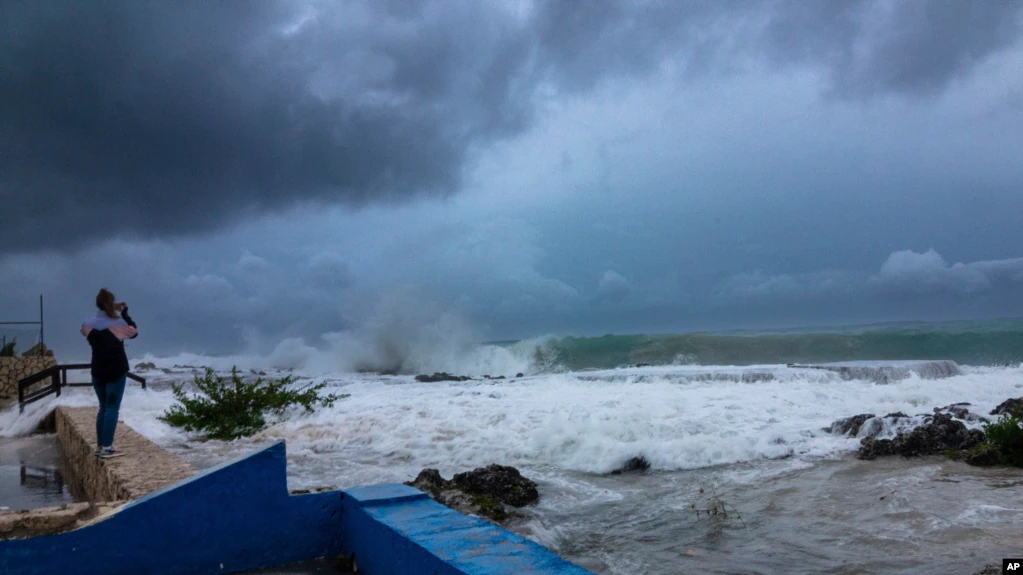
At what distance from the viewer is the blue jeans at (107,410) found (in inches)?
240

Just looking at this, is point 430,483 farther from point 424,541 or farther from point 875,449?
point 875,449

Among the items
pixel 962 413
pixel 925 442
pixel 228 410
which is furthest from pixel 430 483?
pixel 962 413

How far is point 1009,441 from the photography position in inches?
285

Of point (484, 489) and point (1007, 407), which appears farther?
point (1007, 407)

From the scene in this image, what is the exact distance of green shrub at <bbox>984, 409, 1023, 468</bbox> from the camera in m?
7.11

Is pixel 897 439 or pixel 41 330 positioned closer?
pixel 897 439

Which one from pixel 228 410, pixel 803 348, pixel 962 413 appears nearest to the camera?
pixel 962 413

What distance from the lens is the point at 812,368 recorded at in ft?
55.9

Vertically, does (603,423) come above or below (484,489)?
above

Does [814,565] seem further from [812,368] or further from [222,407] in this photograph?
[812,368]

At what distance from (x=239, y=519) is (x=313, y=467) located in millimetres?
5511

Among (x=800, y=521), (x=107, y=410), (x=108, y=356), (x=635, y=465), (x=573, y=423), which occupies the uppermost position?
(x=108, y=356)

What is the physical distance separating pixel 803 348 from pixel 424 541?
30892 millimetres

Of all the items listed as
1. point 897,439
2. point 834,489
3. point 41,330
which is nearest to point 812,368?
point 897,439
